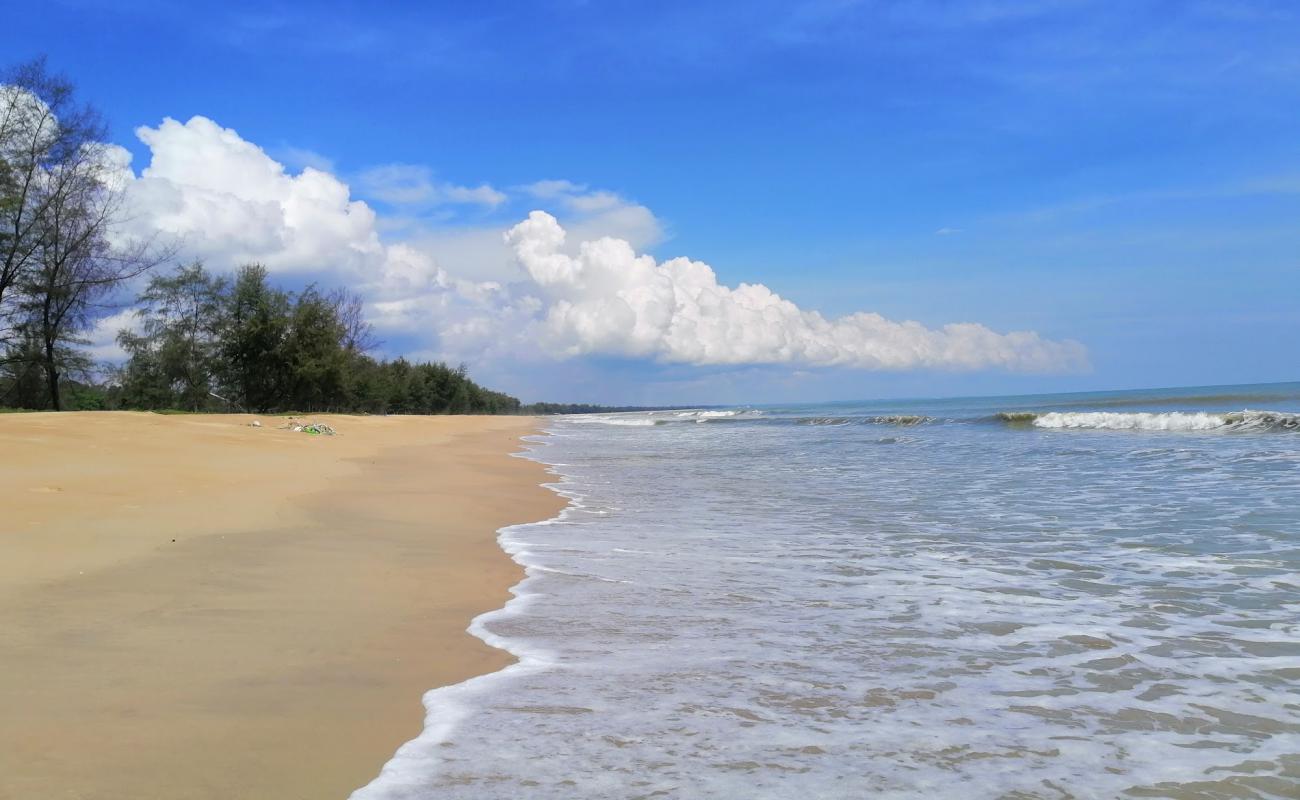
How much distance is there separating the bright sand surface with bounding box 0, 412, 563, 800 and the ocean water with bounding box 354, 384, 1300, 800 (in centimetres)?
31

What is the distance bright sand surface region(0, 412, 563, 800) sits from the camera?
2.50 meters

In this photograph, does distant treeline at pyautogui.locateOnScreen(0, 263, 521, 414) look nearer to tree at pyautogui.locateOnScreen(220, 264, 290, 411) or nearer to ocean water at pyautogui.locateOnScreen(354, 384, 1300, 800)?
tree at pyautogui.locateOnScreen(220, 264, 290, 411)

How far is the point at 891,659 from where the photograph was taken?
377 centimetres

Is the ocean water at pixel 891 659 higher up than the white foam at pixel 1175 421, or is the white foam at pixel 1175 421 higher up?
the white foam at pixel 1175 421

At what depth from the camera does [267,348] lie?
41.0 m

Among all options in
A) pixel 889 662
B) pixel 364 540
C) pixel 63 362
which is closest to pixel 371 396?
pixel 63 362

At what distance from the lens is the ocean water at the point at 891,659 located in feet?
8.55

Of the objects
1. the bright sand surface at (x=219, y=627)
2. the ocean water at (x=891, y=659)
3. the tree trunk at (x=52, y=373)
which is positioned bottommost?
the ocean water at (x=891, y=659)

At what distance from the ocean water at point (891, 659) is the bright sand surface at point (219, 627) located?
1.01ft

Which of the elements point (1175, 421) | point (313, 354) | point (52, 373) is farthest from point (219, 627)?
point (313, 354)

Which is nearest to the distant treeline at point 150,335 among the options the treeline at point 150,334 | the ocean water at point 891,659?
the treeline at point 150,334

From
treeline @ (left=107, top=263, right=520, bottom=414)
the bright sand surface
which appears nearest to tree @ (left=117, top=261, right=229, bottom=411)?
treeline @ (left=107, top=263, right=520, bottom=414)

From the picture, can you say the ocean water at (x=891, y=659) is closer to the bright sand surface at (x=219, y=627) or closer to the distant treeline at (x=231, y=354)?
the bright sand surface at (x=219, y=627)

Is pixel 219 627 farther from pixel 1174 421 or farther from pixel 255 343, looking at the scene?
pixel 255 343
